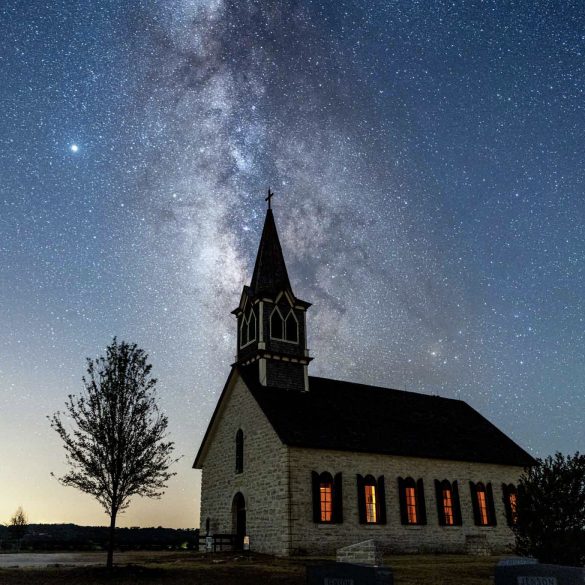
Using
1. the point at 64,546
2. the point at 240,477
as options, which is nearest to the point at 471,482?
the point at 240,477

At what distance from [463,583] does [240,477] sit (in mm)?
16475

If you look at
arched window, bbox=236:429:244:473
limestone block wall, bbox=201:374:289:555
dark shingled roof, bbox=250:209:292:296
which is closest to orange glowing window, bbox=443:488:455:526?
limestone block wall, bbox=201:374:289:555

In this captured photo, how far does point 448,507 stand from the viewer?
29.9m

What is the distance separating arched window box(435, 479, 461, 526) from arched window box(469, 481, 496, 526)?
1.35 meters

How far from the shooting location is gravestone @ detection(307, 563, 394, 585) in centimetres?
824

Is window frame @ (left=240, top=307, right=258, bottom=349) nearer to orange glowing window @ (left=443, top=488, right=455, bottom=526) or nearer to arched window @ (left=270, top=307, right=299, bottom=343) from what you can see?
arched window @ (left=270, top=307, right=299, bottom=343)

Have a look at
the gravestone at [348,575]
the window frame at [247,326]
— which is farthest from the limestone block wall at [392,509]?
the gravestone at [348,575]

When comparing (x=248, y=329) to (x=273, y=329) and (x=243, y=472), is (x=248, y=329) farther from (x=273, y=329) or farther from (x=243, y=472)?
(x=243, y=472)

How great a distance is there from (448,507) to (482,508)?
282cm

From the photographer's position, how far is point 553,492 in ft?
44.5

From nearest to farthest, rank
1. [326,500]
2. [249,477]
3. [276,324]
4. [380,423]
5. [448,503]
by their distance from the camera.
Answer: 1. [326,500]
2. [249,477]
3. [448,503]
4. [380,423]
5. [276,324]

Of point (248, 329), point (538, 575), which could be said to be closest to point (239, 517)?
point (248, 329)

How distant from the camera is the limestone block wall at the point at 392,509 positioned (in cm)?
2508

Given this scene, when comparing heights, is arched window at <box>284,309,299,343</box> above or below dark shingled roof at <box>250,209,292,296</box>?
below
